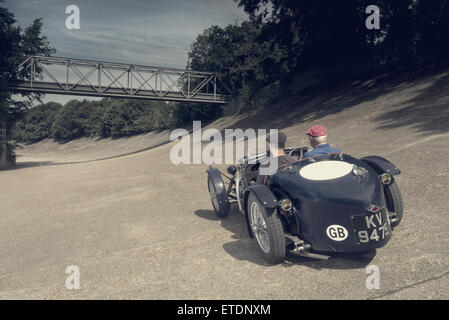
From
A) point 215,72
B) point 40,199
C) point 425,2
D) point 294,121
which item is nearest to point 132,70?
point 215,72

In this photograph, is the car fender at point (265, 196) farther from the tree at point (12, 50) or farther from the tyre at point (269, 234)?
the tree at point (12, 50)

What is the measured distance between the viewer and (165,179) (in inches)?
474

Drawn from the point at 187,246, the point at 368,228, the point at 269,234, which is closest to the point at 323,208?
the point at 368,228

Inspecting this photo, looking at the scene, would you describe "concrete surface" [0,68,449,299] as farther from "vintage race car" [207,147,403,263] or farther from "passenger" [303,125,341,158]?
"passenger" [303,125,341,158]

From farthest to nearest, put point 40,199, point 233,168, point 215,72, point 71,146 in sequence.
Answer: point 71,146 → point 215,72 → point 40,199 → point 233,168

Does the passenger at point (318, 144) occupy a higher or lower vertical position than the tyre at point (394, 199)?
higher

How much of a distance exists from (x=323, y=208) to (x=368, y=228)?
0.50 meters

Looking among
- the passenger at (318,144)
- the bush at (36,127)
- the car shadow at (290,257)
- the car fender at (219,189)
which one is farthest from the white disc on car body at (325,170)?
the bush at (36,127)

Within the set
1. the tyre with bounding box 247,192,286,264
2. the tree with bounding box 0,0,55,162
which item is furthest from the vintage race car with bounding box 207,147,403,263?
the tree with bounding box 0,0,55,162

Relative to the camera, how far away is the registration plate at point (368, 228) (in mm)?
3580

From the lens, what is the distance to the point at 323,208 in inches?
145

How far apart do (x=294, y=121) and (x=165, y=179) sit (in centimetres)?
1240

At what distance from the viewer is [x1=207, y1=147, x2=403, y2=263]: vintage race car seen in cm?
361
